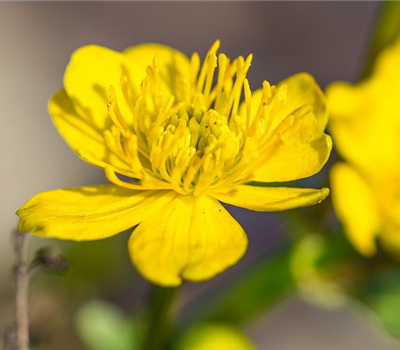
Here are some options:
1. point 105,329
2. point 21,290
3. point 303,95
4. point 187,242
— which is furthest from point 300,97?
point 105,329

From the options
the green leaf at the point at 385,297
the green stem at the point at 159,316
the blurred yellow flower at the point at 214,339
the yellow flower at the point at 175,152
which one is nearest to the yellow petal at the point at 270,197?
the yellow flower at the point at 175,152

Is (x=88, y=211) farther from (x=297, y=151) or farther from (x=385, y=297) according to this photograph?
(x=385, y=297)

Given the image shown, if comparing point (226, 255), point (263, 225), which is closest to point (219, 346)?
point (226, 255)

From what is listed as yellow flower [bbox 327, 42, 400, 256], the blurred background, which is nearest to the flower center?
yellow flower [bbox 327, 42, 400, 256]

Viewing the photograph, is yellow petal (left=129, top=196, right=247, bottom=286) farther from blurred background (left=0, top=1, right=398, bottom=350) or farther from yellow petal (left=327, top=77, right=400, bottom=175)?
blurred background (left=0, top=1, right=398, bottom=350)

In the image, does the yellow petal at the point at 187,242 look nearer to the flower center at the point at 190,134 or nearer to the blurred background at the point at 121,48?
the flower center at the point at 190,134
